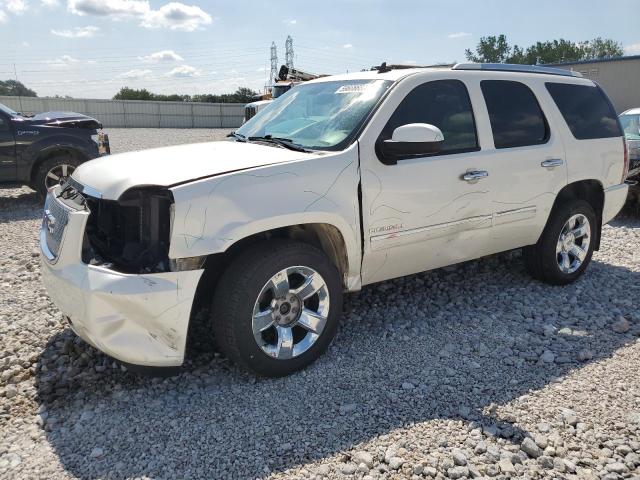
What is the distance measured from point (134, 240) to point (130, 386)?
947 millimetres

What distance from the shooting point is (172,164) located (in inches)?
131

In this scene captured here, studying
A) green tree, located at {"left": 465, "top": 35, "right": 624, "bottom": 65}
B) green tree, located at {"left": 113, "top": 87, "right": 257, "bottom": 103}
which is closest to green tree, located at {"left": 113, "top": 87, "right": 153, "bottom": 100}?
green tree, located at {"left": 113, "top": 87, "right": 257, "bottom": 103}

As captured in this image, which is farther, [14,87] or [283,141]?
[14,87]

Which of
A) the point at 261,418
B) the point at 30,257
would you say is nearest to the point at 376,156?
the point at 261,418

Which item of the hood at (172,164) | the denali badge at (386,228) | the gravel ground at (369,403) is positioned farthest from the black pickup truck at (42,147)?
the denali badge at (386,228)

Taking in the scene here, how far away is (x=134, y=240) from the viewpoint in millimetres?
3213

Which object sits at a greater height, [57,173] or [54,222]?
[54,222]

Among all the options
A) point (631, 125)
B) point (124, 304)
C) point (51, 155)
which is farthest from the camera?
point (631, 125)

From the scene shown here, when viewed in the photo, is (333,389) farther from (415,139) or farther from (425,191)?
(415,139)

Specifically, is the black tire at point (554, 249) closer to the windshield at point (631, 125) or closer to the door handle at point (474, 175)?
the door handle at point (474, 175)

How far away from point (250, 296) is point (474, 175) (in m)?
2.01

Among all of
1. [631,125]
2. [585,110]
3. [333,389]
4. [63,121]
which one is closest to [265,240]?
[333,389]

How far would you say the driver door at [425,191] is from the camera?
3705mm

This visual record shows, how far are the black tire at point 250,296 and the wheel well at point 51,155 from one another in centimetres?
698
